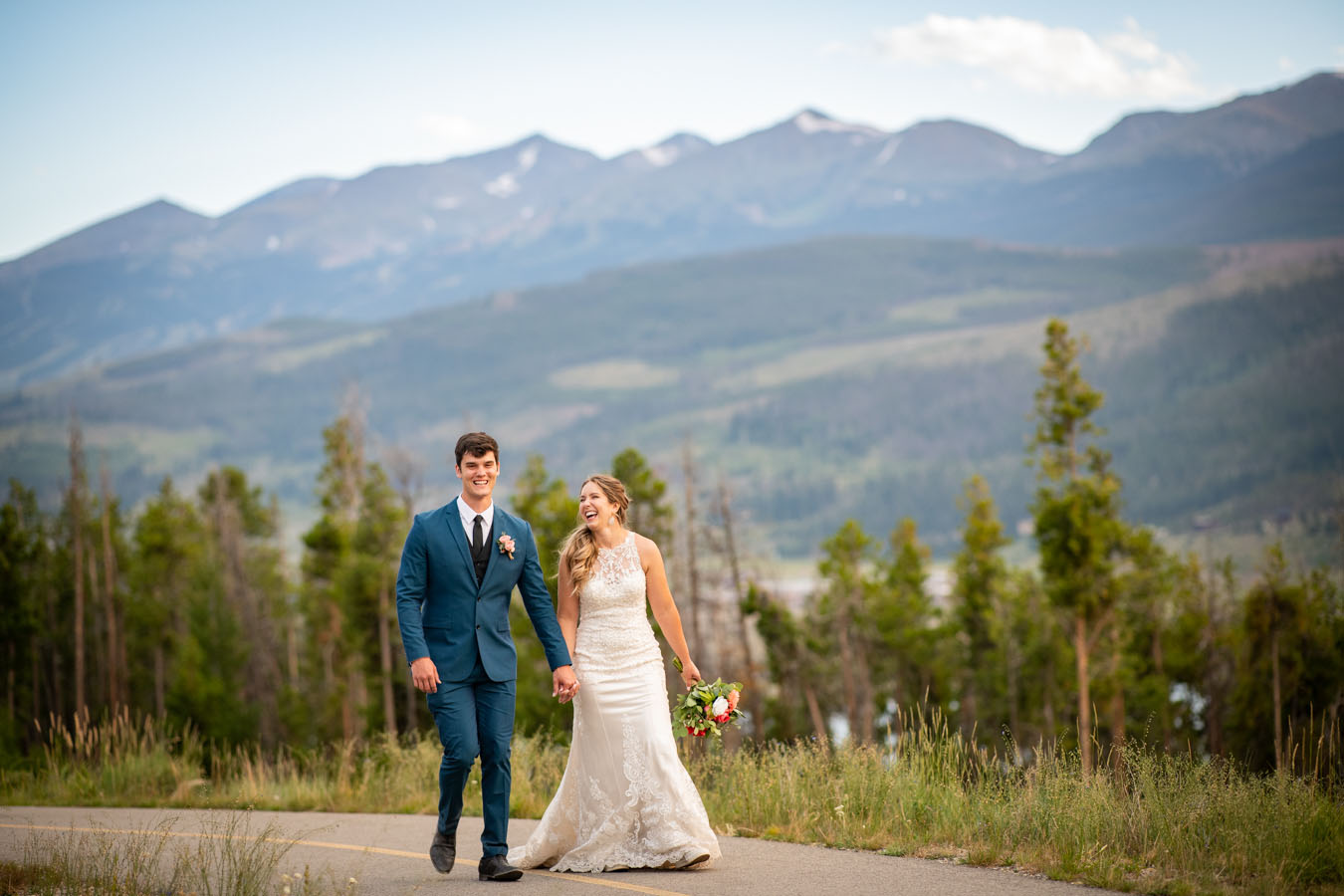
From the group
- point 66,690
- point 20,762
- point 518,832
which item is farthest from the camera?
point 66,690

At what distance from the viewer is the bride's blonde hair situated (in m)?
8.59

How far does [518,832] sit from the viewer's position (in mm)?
10086

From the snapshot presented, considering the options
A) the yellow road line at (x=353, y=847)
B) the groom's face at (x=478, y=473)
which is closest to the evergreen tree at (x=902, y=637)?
the yellow road line at (x=353, y=847)

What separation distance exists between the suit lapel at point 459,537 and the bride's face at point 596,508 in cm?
83

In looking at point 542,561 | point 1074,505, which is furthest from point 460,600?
point 1074,505

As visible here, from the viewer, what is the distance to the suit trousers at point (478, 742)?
25.6 ft

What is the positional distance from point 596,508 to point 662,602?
28.1 inches

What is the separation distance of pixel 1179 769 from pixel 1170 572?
186ft

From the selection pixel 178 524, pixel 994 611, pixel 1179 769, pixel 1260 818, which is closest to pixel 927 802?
pixel 1179 769

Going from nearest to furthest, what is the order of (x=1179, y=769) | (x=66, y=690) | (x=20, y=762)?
(x=1179, y=769), (x=20, y=762), (x=66, y=690)

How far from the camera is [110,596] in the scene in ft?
200

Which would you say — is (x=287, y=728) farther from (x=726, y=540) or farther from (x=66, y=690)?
(x=726, y=540)

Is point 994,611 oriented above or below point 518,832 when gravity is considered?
below

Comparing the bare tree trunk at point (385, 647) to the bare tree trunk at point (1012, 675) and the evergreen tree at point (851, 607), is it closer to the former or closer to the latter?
the evergreen tree at point (851, 607)
